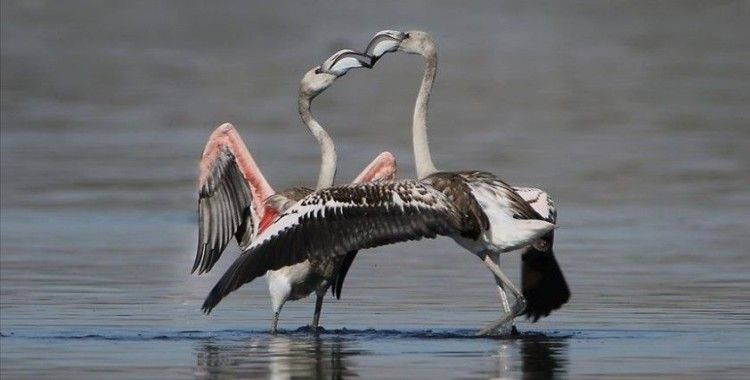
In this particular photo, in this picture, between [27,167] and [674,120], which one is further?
[674,120]

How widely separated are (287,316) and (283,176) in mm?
9804

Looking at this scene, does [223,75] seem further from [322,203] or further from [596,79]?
[322,203]

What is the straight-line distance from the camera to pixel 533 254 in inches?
644

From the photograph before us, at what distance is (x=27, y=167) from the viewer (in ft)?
92.4

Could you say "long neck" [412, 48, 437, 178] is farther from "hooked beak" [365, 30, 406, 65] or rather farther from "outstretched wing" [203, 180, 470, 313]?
"outstretched wing" [203, 180, 470, 313]

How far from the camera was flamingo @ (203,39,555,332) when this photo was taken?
A: 48.0ft

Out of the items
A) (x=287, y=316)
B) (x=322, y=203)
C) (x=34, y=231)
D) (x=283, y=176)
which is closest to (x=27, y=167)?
(x=283, y=176)

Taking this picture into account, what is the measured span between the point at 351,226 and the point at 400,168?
13.0m

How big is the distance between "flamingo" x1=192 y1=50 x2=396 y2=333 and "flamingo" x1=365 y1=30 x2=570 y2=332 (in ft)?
1.08

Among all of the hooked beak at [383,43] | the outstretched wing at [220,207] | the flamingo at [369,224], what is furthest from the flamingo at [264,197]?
the flamingo at [369,224]

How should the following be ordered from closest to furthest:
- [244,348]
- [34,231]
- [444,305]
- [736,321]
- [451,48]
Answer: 1. [244,348]
2. [736,321]
3. [444,305]
4. [34,231]
5. [451,48]

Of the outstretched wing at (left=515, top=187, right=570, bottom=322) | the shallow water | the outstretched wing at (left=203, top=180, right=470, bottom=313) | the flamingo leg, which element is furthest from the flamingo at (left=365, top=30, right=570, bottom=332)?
the flamingo leg

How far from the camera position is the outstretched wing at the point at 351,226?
14625mm

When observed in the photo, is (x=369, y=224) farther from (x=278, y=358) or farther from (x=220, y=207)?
(x=220, y=207)
